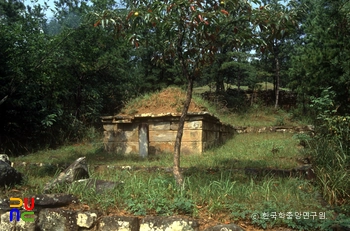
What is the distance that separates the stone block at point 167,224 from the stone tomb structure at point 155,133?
4.47 metres

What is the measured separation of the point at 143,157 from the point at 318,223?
4.96 m

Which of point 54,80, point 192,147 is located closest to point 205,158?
point 192,147

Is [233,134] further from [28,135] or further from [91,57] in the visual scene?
[28,135]

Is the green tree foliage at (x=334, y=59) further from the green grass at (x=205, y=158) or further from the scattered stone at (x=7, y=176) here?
the scattered stone at (x=7, y=176)

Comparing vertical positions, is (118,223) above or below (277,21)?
below

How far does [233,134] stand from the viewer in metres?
12.0

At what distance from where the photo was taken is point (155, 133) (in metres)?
8.16

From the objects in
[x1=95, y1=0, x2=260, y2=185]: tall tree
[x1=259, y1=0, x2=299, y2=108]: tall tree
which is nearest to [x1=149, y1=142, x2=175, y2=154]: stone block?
[x1=95, y1=0, x2=260, y2=185]: tall tree

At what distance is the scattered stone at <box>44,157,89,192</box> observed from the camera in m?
4.12

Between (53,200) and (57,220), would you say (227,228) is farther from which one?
(53,200)

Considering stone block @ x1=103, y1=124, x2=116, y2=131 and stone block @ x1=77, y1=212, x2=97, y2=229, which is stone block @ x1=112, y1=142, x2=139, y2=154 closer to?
stone block @ x1=103, y1=124, x2=116, y2=131

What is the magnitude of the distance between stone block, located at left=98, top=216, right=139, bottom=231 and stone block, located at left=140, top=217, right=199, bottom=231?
79 mm

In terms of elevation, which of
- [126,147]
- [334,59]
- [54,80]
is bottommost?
[126,147]

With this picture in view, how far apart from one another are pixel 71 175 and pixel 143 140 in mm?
3556
